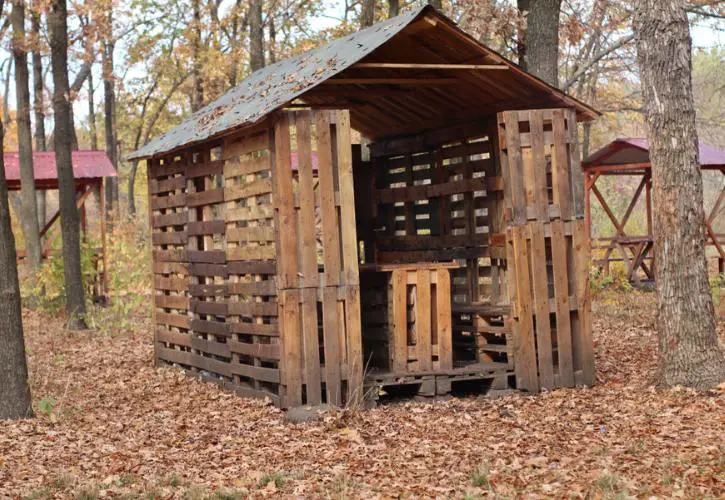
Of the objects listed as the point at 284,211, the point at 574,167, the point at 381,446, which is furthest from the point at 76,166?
the point at 381,446

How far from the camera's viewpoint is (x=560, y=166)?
10.5 meters

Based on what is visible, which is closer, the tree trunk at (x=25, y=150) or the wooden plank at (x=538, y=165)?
the wooden plank at (x=538, y=165)

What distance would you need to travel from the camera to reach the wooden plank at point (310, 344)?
9.78 metres

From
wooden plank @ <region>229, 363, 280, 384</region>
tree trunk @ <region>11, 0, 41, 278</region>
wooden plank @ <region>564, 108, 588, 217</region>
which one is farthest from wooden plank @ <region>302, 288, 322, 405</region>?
tree trunk @ <region>11, 0, 41, 278</region>

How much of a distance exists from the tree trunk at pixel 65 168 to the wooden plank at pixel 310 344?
9546 mm

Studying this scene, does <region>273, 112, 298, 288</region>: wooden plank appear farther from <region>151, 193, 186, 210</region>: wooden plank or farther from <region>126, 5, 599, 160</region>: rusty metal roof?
<region>151, 193, 186, 210</region>: wooden plank

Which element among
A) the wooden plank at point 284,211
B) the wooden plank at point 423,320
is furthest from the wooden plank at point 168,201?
the wooden plank at point 423,320

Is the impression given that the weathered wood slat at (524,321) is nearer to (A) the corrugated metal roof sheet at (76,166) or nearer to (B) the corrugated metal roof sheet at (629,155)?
(B) the corrugated metal roof sheet at (629,155)

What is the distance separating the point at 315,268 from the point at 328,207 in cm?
59

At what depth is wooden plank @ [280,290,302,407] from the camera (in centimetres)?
977

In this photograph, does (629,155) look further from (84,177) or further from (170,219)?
(170,219)

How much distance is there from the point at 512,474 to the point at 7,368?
5139mm

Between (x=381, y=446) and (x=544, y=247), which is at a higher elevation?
(x=544, y=247)

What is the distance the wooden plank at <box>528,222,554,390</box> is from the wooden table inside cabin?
0.84 meters
